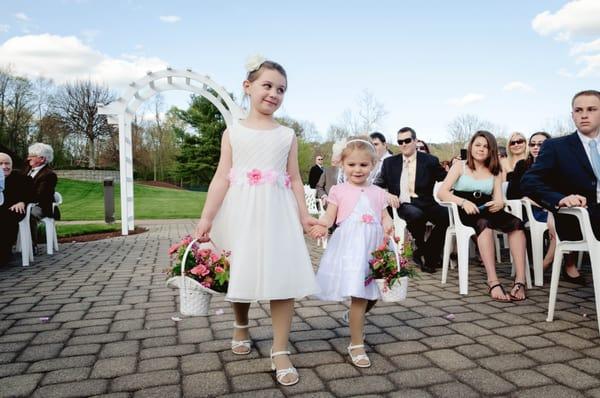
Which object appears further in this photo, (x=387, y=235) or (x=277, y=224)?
(x=387, y=235)

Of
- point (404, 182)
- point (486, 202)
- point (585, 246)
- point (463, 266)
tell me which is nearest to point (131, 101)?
point (404, 182)

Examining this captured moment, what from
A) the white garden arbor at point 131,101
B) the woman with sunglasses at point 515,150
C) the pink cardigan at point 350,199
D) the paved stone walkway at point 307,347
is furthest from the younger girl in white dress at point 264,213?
the white garden arbor at point 131,101

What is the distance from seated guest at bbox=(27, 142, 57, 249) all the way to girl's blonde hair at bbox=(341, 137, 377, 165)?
605 centimetres

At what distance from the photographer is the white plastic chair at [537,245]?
4.95 meters

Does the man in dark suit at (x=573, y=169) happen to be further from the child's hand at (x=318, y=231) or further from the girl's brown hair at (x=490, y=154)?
the child's hand at (x=318, y=231)

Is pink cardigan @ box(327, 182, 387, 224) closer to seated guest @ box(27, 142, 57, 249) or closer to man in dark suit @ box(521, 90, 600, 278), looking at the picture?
man in dark suit @ box(521, 90, 600, 278)

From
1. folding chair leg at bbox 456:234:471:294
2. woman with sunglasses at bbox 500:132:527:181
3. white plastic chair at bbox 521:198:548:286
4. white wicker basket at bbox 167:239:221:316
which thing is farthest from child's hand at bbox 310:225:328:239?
woman with sunglasses at bbox 500:132:527:181

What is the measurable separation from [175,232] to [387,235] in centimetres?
947

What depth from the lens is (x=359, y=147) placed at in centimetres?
293

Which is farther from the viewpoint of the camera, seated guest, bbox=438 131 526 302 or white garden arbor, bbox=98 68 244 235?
white garden arbor, bbox=98 68 244 235

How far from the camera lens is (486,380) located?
2.48 m

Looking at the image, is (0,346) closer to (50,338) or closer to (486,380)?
(50,338)

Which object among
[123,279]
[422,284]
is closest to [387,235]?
[422,284]

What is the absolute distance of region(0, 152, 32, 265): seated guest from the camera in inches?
255
